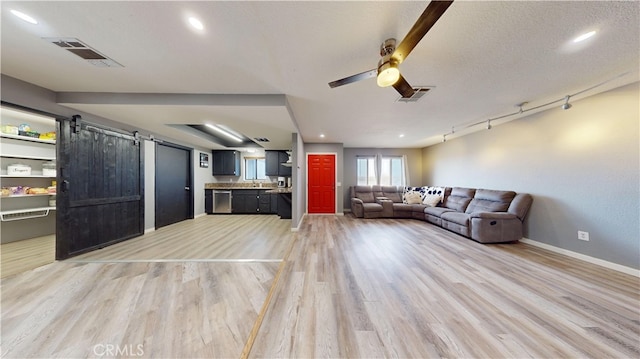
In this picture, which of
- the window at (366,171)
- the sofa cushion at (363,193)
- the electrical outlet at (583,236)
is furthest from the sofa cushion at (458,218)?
the window at (366,171)

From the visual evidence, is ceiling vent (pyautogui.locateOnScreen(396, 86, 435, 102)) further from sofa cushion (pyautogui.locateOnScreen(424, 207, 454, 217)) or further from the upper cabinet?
the upper cabinet

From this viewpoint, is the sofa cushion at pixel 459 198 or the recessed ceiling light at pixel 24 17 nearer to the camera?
the recessed ceiling light at pixel 24 17

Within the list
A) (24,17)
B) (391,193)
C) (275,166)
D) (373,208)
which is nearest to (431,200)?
(391,193)

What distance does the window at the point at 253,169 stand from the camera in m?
7.04

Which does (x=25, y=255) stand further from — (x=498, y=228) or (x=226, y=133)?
(x=498, y=228)

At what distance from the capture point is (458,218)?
4.05 meters

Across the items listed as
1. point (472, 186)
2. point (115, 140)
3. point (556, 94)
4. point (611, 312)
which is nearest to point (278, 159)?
point (115, 140)

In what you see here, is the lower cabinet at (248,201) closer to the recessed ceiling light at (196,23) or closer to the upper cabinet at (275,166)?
the upper cabinet at (275,166)

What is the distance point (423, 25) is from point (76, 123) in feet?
15.2

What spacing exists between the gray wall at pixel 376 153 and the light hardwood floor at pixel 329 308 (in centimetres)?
424

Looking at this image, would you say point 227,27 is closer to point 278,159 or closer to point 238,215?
point 278,159

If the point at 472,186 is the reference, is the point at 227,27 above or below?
above

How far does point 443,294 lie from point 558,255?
8.69 ft

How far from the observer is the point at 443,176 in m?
6.06
